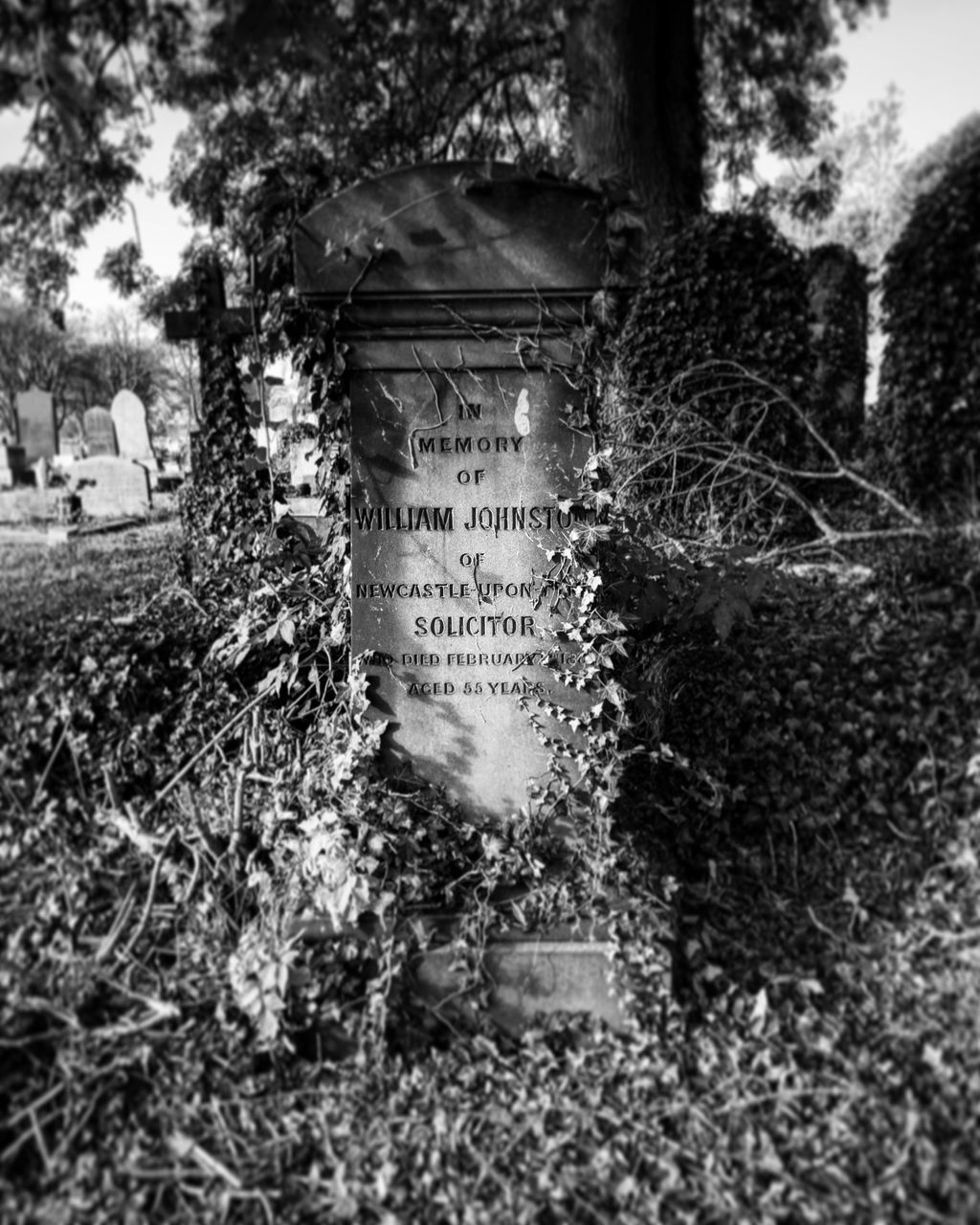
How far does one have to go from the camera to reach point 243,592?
4.62 meters

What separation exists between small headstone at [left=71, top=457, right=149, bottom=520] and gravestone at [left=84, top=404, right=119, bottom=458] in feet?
15.5

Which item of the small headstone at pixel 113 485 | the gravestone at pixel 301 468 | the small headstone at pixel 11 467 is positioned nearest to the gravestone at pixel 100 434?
the small headstone at pixel 11 467

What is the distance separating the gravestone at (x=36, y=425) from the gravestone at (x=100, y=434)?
0.79 m

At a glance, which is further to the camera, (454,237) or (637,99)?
(637,99)

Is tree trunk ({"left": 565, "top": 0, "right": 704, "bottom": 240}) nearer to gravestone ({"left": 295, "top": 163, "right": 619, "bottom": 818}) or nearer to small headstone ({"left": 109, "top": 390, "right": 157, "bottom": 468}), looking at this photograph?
gravestone ({"left": 295, "top": 163, "right": 619, "bottom": 818})

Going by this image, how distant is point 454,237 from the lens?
2785 millimetres

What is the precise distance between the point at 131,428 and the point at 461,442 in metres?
14.5

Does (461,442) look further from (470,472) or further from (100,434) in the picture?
(100,434)

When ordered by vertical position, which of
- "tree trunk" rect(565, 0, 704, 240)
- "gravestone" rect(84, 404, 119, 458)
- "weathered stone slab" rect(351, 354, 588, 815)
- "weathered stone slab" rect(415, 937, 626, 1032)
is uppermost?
"tree trunk" rect(565, 0, 704, 240)

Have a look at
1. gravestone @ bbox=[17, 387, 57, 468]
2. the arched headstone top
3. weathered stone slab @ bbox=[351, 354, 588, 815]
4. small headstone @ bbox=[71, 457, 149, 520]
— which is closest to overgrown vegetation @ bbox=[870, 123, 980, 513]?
weathered stone slab @ bbox=[351, 354, 588, 815]

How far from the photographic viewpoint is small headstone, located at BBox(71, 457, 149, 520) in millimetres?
11930

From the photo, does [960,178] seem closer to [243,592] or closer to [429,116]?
[429,116]

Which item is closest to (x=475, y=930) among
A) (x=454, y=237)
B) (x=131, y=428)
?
(x=454, y=237)

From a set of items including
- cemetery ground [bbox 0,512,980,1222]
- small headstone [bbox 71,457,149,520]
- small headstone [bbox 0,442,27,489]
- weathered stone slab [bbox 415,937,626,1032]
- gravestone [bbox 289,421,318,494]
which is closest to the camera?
cemetery ground [bbox 0,512,980,1222]
